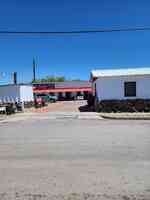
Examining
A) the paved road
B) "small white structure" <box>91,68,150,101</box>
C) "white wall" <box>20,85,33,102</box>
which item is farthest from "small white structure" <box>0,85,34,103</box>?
the paved road

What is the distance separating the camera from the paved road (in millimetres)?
5738

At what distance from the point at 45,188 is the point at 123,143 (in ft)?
17.5

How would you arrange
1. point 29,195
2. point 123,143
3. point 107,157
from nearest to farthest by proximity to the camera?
A: point 29,195, point 107,157, point 123,143

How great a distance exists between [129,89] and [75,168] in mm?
19981

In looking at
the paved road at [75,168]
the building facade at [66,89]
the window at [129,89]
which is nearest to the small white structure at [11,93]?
the window at [129,89]

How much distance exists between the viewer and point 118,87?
26.8 metres

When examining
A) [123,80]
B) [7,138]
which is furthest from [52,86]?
[7,138]

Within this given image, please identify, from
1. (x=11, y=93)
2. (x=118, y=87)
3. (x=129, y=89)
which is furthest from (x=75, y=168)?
(x=11, y=93)

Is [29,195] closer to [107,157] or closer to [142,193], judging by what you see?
[142,193]

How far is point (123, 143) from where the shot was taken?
10859 millimetres

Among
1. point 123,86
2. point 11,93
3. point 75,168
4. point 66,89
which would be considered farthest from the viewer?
point 66,89

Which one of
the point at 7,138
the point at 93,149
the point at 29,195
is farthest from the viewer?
the point at 7,138

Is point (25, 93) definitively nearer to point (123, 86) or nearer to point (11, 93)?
point (11, 93)

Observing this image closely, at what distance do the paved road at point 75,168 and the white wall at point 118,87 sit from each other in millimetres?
14997
